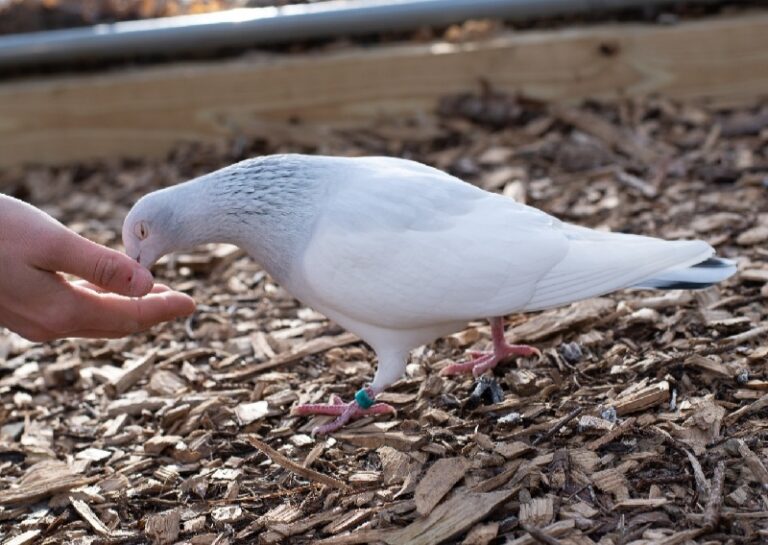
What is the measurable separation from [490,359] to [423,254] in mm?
640

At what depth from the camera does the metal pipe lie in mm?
5508

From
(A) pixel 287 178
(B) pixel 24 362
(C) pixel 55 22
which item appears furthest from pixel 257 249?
(C) pixel 55 22

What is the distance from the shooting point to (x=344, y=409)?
3.36 m

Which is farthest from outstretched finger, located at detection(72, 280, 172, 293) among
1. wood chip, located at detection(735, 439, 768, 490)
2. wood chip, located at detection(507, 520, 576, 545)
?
wood chip, located at detection(735, 439, 768, 490)

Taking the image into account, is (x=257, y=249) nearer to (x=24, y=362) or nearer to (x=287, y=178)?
(x=287, y=178)

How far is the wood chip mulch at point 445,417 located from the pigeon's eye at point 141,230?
61cm

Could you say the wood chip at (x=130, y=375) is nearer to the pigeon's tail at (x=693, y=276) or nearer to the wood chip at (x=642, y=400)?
the wood chip at (x=642, y=400)

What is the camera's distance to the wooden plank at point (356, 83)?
17.4 ft

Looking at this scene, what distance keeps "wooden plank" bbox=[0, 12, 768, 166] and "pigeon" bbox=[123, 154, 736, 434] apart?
2.22 m

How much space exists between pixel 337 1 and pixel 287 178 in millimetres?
3011

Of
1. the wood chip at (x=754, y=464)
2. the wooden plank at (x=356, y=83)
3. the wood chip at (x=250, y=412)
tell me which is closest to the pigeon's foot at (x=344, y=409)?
the wood chip at (x=250, y=412)

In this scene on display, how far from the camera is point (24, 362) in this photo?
4.05 meters

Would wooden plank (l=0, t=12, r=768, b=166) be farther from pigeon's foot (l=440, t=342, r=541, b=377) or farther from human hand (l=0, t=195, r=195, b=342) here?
human hand (l=0, t=195, r=195, b=342)

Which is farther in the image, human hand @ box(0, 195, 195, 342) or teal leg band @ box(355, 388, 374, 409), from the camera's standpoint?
teal leg band @ box(355, 388, 374, 409)
